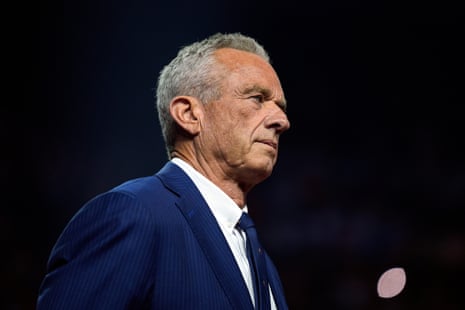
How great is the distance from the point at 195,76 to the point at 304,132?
1.80 meters

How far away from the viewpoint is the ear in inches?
49.3

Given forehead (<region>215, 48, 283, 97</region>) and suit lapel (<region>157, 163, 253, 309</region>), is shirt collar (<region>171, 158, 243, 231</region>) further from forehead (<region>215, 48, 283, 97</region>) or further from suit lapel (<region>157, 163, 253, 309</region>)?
forehead (<region>215, 48, 283, 97</region>)

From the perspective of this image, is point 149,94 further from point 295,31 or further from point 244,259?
point 244,259

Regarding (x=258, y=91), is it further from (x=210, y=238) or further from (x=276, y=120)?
(x=210, y=238)

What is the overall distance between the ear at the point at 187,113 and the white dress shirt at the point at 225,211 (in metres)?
0.08

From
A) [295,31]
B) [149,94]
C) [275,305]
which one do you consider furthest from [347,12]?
[275,305]

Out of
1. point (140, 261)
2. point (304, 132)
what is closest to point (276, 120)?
point (140, 261)

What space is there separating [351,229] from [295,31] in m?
1.04

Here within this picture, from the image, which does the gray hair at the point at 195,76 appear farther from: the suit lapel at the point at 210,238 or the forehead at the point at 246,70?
the suit lapel at the point at 210,238

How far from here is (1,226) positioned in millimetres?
2494

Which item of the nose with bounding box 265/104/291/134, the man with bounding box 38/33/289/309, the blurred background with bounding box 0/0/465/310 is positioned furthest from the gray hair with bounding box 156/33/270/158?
the blurred background with bounding box 0/0/465/310

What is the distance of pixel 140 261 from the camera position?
96cm

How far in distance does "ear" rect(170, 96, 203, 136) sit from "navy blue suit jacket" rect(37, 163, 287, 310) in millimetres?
209

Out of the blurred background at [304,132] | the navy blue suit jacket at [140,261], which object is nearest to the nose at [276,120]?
the navy blue suit jacket at [140,261]
